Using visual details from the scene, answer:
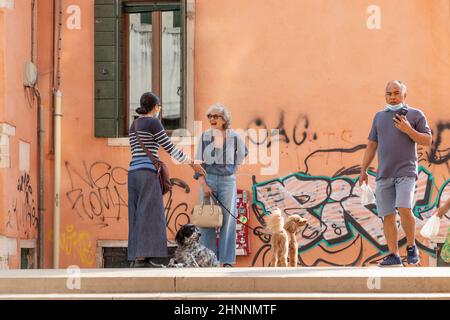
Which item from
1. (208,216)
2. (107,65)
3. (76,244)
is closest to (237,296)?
(208,216)

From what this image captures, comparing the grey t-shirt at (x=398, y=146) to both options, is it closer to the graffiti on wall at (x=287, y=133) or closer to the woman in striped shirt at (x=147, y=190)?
the woman in striped shirt at (x=147, y=190)

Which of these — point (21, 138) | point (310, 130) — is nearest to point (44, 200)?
point (21, 138)

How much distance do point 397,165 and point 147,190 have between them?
2058 millimetres

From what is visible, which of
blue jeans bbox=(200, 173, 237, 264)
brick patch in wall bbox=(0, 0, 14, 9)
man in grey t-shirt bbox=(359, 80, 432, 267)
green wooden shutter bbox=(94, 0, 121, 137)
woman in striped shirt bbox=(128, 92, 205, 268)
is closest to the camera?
man in grey t-shirt bbox=(359, 80, 432, 267)

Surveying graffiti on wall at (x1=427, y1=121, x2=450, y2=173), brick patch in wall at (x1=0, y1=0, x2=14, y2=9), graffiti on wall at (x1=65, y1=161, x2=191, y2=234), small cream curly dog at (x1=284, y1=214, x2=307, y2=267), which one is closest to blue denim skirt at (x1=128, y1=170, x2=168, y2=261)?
small cream curly dog at (x1=284, y1=214, x2=307, y2=267)

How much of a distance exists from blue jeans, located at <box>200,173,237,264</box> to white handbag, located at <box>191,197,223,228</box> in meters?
0.10

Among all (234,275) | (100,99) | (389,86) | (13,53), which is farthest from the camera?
(100,99)

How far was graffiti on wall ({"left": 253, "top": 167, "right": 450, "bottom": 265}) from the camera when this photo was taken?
1424 cm

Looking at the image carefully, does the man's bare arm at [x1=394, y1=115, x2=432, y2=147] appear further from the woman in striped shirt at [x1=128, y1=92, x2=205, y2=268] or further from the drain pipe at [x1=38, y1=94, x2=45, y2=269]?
the drain pipe at [x1=38, y1=94, x2=45, y2=269]

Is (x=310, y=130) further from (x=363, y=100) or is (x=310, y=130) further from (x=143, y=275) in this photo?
(x=143, y=275)

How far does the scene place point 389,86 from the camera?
402 inches

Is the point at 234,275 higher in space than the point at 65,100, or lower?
→ lower

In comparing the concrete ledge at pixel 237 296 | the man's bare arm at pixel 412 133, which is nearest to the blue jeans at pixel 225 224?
the man's bare arm at pixel 412 133

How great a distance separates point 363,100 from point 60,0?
12.4 ft
